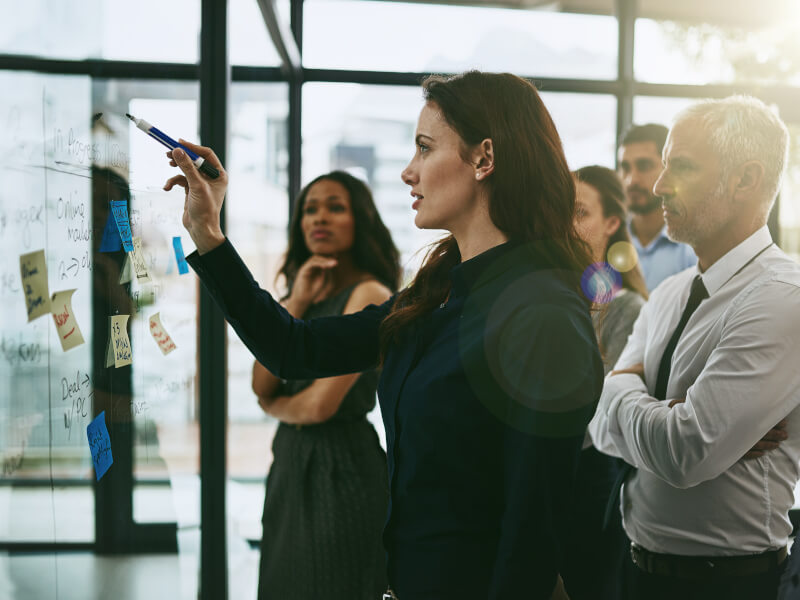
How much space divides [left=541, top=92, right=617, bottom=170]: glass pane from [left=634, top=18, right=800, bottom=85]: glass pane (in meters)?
0.24

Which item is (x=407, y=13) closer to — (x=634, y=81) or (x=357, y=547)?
(x=634, y=81)

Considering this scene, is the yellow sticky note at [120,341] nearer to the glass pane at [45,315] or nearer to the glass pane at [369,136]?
the glass pane at [45,315]

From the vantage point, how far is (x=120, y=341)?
44.3 inches

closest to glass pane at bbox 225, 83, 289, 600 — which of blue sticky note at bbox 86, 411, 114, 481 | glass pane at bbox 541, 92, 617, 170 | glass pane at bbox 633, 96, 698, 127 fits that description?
blue sticky note at bbox 86, 411, 114, 481

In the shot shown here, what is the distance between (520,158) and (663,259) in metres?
1.74

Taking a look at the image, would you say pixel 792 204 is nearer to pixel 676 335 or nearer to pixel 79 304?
pixel 676 335

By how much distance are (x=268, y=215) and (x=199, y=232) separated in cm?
177

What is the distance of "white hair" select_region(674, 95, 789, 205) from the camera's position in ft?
4.39

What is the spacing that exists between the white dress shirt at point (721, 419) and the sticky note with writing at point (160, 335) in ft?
3.37

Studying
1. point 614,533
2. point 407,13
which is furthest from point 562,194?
point 407,13

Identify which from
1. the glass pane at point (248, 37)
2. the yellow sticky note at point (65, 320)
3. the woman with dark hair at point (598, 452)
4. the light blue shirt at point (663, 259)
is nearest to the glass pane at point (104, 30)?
the glass pane at point (248, 37)

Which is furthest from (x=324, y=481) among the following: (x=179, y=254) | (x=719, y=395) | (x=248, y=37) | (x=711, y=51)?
(x=711, y=51)

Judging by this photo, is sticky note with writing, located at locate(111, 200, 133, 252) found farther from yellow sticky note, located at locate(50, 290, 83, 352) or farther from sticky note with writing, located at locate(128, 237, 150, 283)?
yellow sticky note, located at locate(50, 290, 83, 352)

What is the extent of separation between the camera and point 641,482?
1439 mm
